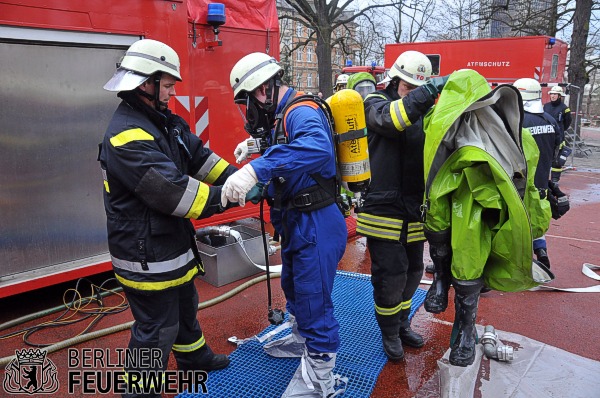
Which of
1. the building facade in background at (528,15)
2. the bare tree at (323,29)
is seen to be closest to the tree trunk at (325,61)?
the bare tree at (323,29)

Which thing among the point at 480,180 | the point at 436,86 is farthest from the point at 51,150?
the point at 480,180

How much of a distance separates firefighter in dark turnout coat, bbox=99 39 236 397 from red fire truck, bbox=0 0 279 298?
1.51 meters

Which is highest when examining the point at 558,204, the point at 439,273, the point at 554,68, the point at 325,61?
the point at 325,61

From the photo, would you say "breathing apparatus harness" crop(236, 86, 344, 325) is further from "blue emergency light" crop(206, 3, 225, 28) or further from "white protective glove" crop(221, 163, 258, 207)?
"blue emergency light" crop(206, 3, 225, 28)

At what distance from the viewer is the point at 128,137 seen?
7.72 feet

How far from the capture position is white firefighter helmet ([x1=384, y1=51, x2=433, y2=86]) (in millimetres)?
3005

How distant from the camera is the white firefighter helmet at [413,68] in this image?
3005mm

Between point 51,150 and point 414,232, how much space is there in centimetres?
295

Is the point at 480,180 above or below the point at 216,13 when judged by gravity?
below

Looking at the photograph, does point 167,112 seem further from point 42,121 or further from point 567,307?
point 567,307

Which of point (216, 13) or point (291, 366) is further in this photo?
point (216, 13)

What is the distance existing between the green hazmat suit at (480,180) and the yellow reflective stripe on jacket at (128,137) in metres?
1.52

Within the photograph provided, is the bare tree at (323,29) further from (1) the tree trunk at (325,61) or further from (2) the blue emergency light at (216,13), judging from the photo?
(2) the blue emergency light at (216,13)

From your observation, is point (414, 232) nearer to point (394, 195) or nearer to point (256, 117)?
point (394, 195)
